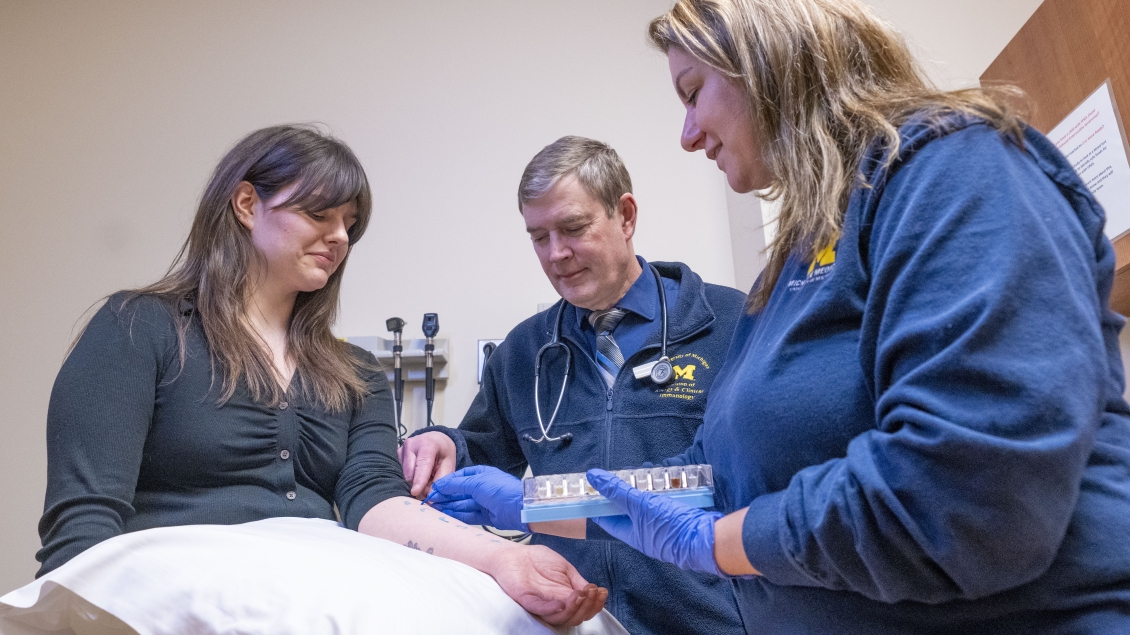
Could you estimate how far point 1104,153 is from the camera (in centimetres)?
163

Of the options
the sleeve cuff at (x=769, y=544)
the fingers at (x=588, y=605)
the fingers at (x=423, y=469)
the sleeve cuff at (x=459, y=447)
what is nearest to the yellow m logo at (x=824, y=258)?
the sleeve cuff at (x=769, y=544)

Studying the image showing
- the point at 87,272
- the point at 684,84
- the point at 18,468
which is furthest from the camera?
the point at 87,272

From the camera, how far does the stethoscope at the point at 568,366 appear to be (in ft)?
5.48

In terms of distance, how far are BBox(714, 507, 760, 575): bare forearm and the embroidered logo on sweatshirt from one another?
0.85ft

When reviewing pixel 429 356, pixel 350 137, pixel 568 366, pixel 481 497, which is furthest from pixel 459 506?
pixel 350 137

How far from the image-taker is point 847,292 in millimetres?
811

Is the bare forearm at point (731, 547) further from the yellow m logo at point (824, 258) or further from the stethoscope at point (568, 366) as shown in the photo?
the stethoscope at point (568, 366)

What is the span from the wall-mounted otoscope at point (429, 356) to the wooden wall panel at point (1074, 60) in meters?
1.57

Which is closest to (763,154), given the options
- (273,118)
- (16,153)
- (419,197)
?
(419,197)

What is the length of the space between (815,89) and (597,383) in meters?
0.93

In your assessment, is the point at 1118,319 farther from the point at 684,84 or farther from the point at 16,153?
the point at 16,153

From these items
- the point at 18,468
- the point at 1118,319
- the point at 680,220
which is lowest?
the point at 18,468

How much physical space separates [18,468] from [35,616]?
2145mm

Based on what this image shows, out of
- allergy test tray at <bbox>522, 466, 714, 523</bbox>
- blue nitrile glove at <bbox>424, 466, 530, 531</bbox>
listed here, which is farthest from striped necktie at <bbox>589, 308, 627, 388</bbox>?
allergy test tray at <bbox>522, 466, 714, 523</bbox>
